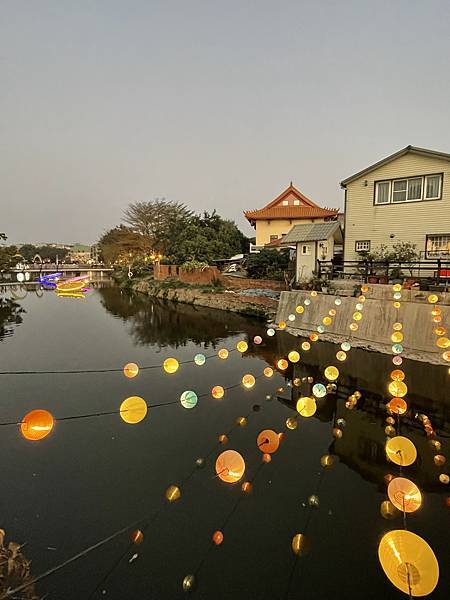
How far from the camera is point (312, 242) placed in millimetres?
19109

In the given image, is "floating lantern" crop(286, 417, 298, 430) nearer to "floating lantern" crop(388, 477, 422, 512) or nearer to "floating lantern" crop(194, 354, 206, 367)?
"floating lantern" crop(194, 354, 206, 367)

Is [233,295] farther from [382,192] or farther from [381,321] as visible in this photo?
[381,321]

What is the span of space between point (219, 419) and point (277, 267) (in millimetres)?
17947

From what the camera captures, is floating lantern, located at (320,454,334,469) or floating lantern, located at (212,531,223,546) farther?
floating lantern, located at (320,454,334,469)

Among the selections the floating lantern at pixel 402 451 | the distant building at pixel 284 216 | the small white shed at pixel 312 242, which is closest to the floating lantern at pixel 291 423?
the floating lantern at pixel 402 451

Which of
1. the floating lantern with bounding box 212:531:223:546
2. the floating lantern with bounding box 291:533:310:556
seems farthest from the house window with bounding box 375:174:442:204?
the floating lantern with bounding box 212:531:223:546

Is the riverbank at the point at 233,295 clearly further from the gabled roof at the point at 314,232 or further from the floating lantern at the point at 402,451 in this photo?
the floating lantern at the point at 402,451

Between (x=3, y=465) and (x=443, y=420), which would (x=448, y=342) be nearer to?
(x=443, y=420)

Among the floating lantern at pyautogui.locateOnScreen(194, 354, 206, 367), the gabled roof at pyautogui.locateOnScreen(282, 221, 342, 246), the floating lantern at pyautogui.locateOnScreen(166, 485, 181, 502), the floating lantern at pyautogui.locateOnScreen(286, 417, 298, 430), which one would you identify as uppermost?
the gabled roof at pyautogui.locateOnScreen(282, 221, 342, 246)

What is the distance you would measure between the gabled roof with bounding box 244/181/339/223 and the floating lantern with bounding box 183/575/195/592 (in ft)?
104

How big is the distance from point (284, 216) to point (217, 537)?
3119 cm

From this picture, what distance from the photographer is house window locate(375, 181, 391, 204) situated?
17.2 m

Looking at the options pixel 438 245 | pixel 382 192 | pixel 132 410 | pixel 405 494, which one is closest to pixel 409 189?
pixel 382 192

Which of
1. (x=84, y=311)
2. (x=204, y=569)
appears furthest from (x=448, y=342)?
(x=84, y=311)
